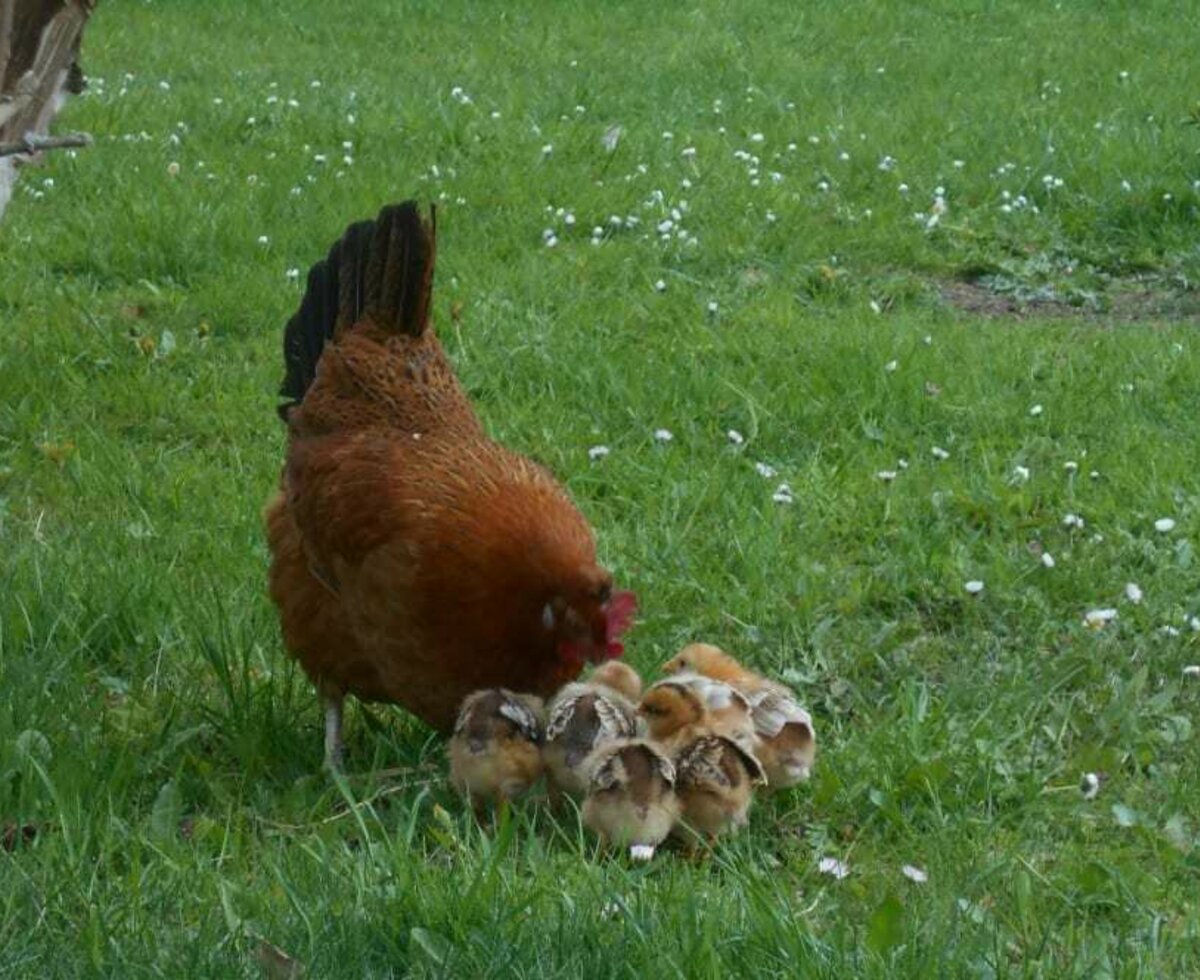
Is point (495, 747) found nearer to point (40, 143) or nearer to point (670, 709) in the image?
point (670, 709)

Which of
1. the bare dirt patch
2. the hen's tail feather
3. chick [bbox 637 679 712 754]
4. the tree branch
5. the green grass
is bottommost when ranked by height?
the bare dirt patch

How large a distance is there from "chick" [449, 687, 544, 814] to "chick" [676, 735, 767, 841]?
0.32 metres

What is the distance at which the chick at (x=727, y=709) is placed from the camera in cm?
416

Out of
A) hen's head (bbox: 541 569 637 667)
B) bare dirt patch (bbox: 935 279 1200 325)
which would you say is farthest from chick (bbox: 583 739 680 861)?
bare dirt patch (bbox: 935 279 1200 325)

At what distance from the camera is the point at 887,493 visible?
19.5ft

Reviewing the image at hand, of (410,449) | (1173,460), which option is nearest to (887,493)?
(1173,460)

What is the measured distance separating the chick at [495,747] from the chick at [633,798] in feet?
0.55

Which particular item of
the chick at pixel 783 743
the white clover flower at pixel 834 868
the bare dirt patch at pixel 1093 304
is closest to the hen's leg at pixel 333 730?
the chick at pixel 783 743

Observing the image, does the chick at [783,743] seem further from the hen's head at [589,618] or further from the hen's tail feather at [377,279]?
the hen's tail feather at [377,279]

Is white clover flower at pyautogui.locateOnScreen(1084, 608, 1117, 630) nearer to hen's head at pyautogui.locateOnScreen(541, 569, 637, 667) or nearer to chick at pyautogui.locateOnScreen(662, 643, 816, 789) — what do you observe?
chick at pyautogui.locateOnScreen(662, 643, 816, 789)

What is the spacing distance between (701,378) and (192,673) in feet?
8.24

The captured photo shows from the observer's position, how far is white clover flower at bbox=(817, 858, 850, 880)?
12.9 feet

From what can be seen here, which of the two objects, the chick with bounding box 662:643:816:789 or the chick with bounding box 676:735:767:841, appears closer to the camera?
the chick with bounding box 676:735:767:841

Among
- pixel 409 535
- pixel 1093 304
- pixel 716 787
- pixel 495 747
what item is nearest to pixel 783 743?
pixel 716 787
